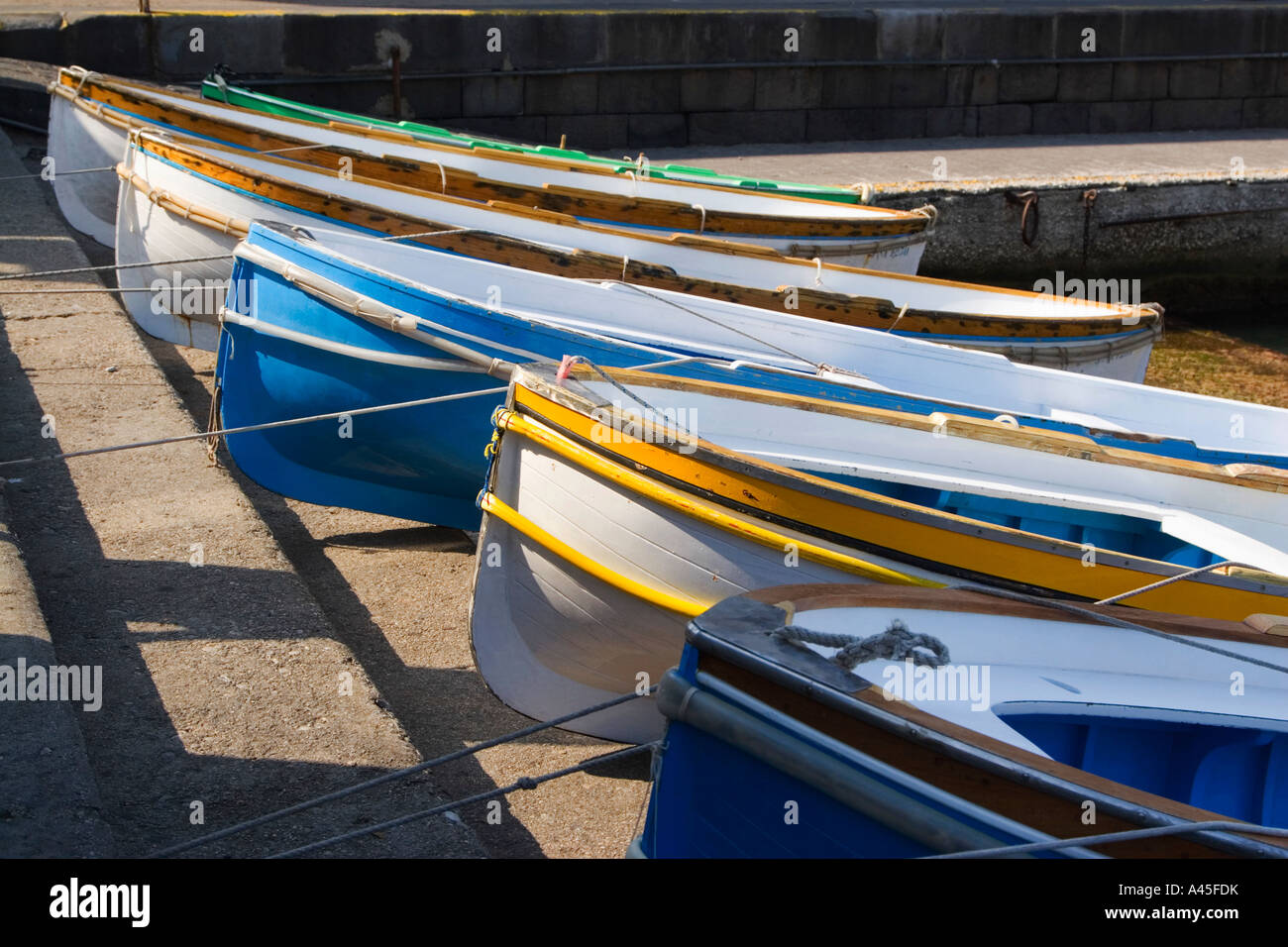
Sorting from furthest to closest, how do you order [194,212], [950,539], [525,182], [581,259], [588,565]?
[525,182] → [194,212] → [581,259] → [588,565] → [950,539]

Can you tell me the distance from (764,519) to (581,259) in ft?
8.51

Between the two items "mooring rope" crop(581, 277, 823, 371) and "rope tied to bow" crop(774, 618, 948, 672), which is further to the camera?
"mooring rope" crop(581, 277, 823, 371)

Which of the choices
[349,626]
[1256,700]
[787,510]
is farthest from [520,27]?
[1256,700]

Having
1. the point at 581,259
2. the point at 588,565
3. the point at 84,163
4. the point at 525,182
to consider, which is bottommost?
the point at 588,565

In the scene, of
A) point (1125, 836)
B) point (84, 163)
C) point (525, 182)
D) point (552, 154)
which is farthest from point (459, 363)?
point (84, 163)

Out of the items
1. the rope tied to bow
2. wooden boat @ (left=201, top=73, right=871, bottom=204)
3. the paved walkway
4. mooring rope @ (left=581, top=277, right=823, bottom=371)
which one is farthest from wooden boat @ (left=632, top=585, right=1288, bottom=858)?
the paved walkway

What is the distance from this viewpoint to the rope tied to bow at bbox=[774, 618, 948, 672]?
104 inches

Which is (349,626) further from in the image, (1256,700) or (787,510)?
(1256,700)

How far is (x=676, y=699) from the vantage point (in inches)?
106

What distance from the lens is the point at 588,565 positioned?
3.95 m

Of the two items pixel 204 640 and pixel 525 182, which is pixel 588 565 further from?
pixel 525 182

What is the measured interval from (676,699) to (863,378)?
3256mm

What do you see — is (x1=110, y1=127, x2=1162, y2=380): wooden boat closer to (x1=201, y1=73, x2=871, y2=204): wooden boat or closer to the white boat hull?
the white boat hull

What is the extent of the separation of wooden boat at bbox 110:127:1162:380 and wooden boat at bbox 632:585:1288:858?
336 centimetres
